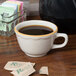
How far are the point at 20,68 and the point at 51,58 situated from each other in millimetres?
100

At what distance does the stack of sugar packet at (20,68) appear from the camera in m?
0.41

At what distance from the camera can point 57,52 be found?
515mm

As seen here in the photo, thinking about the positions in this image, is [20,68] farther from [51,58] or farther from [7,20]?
[7,20]

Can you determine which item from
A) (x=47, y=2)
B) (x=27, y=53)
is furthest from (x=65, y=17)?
(x=27, y=53)

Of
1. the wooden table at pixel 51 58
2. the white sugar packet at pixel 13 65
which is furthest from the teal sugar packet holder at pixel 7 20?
the white sugar packet at pixel 13 65

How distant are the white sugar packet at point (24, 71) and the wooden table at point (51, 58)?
14 millimetres

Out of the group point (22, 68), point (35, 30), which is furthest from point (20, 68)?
point (35, 30)

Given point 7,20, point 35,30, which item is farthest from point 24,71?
point 7,20

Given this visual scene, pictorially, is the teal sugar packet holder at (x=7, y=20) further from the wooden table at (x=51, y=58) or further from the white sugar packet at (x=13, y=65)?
the white sugar packet at (x=13, y=65)

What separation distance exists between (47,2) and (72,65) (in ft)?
0.75

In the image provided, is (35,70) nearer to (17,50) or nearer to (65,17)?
(17,50)

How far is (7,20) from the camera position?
59 cm

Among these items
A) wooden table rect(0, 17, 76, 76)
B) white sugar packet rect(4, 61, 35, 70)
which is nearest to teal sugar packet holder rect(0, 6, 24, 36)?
wooden table rect(0, 17, 76, 76)

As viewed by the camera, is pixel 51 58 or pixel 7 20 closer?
pixel 51 58
